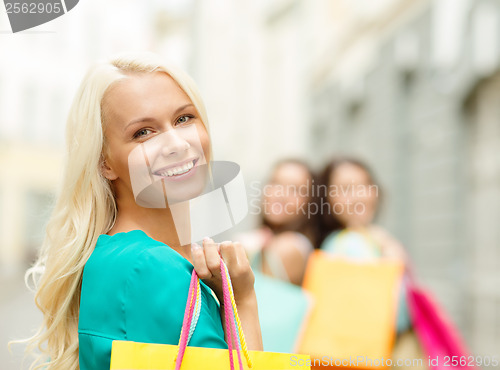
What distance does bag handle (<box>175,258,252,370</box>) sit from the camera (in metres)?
1.09

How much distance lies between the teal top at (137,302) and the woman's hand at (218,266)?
0.9 inches

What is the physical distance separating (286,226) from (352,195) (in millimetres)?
345

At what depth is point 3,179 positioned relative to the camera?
76.0ft

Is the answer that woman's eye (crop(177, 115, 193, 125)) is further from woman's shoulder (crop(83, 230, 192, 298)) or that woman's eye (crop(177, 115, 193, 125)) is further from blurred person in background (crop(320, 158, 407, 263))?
blurred person in background (crop(320, 158, 407, 263))

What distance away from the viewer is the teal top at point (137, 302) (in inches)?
43.8

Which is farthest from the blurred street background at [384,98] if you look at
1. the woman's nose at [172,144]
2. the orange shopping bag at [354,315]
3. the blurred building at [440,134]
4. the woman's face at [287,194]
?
the woman's nose at [172,144]

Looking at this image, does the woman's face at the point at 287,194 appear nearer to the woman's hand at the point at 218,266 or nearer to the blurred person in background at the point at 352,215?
the blurred person in background at the point at 352,215

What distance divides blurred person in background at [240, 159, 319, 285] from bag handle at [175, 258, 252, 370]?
5.72 feet

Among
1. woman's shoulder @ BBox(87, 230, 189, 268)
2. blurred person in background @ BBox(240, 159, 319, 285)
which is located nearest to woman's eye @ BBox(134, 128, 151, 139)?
woman's shoulder @ BBox(87, 230, 189, 268)

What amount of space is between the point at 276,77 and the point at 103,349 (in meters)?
8.63

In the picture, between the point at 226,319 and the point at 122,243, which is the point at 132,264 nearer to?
the point at 122,243

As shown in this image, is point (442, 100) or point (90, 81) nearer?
point (90, 81)

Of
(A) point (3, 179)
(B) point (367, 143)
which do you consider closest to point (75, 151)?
(B) point (367, 143)

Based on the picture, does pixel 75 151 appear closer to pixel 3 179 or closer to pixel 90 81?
pixel 90 81
